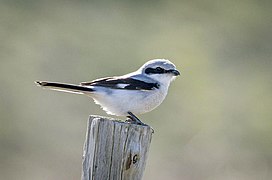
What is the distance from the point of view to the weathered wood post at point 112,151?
4918 mm

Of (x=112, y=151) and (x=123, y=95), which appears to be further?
(x=123, y=95)

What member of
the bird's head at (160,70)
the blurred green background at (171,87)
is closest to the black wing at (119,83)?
the bird's head at (160,70)

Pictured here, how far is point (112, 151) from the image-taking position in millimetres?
4914

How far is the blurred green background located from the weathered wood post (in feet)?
21.6

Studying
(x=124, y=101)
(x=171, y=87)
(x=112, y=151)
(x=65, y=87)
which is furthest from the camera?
(x=171, y=87)

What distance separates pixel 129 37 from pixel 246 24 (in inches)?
143

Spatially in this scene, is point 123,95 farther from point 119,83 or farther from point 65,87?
point 65,87

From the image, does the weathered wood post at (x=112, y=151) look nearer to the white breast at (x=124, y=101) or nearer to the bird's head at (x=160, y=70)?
the white breast at (x=124, y=101)

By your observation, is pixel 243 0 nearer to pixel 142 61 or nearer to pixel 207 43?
pixel 207 43

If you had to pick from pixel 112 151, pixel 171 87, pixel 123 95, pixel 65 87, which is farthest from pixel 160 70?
pixel 171 87

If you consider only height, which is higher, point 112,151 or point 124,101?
point 124,101

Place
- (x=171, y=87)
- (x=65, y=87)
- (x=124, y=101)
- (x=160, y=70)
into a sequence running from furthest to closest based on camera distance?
(x=171, y=87) < (x=160, y=70) < (x=124, y=101) < (x=65, y=87)

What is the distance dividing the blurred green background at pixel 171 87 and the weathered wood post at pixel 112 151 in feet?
21.6

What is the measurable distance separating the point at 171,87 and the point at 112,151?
11.5 meters
